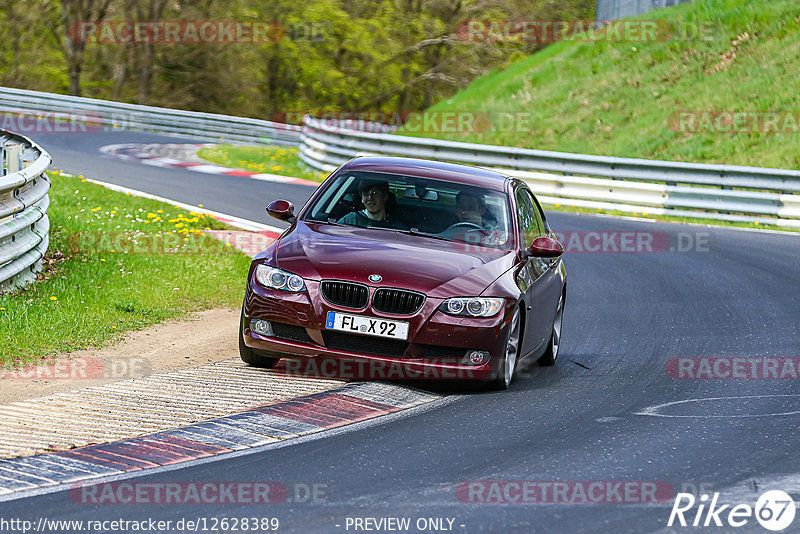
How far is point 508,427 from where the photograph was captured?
6742 mm

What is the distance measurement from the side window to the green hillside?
1614cm

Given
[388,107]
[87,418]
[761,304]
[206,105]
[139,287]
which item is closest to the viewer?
[87,418]

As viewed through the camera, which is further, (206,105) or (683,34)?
(206,105)

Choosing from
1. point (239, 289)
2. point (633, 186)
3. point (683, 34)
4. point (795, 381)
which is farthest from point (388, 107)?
point (795, 381)

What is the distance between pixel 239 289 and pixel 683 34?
2365cm

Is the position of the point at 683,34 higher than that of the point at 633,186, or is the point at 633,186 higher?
the point at 683,34

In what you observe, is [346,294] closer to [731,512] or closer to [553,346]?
[553,346]

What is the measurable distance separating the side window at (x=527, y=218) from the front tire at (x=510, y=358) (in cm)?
98

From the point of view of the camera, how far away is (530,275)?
8.46 meters

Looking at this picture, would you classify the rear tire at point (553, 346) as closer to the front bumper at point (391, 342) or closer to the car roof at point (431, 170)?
the car roof at point (431, 170)

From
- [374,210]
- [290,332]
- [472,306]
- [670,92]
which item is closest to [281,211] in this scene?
[374,210]

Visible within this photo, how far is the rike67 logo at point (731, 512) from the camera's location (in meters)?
4.92

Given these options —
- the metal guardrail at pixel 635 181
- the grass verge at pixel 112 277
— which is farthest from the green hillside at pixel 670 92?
the grass verge at pixel 112 277

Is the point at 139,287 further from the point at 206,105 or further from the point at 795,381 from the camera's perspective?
the point at 206,105
